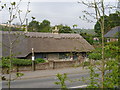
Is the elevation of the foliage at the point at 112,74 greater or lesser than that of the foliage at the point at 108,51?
lesser

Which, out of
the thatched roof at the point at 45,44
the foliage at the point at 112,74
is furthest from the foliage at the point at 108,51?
the thatched roof at the point at 45,44

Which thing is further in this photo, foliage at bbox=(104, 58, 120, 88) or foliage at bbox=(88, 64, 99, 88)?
foliage at bbox=(88, 64, 99, 88)

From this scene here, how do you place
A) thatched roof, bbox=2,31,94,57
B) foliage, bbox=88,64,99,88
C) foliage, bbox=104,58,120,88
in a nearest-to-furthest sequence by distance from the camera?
foliage, bbox=104,58,120,88 → foliage, bbox=88,64,99,88 → thatched roof, bbox=2,31,94,57

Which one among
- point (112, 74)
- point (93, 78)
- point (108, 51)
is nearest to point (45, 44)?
point (93, 78)

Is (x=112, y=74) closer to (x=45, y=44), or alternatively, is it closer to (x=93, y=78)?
(x=93, y=78)

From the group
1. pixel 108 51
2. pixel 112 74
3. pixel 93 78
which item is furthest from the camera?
pixel 93 78

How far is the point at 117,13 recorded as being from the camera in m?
4.29

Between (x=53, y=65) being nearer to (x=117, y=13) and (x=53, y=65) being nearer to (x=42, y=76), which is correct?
(x=42, y=76)

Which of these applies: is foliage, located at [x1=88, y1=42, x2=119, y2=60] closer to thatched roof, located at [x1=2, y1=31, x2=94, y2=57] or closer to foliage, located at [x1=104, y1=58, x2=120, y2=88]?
foliage, located at [x1=104, y1=58, x2=120, y2=88]

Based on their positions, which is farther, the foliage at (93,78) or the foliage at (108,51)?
the foliage at (93,78)

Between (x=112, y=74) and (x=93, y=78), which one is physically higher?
(x=112, y=74)

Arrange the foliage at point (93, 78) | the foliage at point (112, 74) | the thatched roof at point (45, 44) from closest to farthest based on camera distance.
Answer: the foliage at point (112, 74) < the foliage at point (93, 78) < the thatched roof at point (45, 44)

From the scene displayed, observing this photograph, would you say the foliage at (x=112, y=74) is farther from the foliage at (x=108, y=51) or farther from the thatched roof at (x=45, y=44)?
the thatched roof at (x=45, y=44)

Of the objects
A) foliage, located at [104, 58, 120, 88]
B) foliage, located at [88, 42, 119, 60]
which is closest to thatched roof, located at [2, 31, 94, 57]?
foliage, located at [88, 42, 119, 60]
